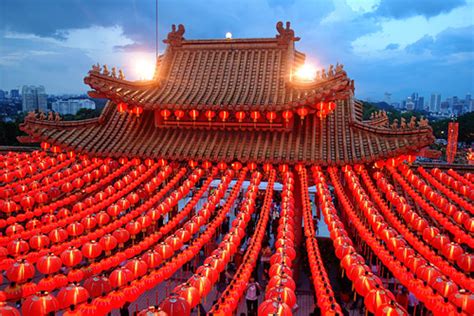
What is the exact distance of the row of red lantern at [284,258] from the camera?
5.52 meters

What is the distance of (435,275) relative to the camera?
6527mm

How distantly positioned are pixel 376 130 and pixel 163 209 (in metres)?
6.59

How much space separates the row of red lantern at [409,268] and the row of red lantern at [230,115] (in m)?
3.57

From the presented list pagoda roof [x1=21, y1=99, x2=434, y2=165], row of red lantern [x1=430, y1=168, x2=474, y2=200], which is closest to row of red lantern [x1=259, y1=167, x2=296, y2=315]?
pagoda roof [x1=21, y1=99, x2=434, y2=165]

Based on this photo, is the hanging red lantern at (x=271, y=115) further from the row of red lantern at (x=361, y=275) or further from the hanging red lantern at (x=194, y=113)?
the row of red lantern at (x=361, y=275)

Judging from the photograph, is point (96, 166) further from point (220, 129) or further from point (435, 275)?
point (435, 275)

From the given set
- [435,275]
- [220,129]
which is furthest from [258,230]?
[220,129]

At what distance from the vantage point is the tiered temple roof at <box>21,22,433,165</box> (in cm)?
1168

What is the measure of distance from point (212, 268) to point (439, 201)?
6.50 metres

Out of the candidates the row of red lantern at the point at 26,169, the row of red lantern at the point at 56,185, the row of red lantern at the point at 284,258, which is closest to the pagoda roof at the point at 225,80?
the row of red lantern at the point at 56,185

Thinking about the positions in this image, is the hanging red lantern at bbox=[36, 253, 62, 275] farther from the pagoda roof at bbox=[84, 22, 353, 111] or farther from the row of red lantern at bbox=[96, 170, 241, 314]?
the pagoda roof at bbox=[84, 22, 353, 111]

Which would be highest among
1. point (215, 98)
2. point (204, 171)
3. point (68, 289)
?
point (215, 98)

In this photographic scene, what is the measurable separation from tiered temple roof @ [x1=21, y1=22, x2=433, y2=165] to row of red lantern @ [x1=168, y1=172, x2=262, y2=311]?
2931 mm

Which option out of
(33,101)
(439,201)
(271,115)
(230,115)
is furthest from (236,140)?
(33,101)
